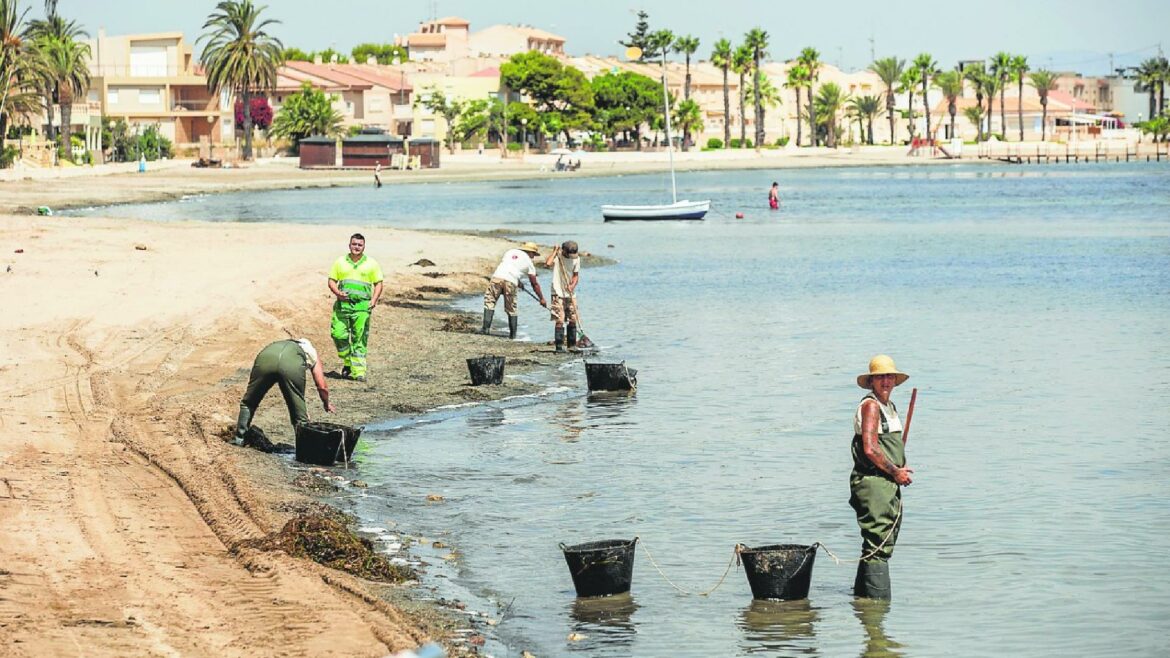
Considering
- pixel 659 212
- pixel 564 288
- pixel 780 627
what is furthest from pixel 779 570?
pixel 659 212

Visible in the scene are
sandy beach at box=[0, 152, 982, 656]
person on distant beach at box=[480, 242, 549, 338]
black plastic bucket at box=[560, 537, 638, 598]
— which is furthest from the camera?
person on distant beach at box=[480, 242, 549, 338]

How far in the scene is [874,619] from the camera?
1097cm

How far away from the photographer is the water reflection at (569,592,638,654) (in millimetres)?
10461

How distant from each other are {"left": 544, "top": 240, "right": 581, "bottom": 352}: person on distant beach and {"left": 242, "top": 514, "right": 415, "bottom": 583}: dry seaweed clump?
10203 millimetres

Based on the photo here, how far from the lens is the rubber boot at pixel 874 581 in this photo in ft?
36.9

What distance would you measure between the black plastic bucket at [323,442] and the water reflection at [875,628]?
5.76 meters

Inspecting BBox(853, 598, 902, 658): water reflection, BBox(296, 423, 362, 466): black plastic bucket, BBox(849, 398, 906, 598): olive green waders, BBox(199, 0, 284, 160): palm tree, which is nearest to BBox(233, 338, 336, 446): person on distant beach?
BBox(296, 423, 362, 466): black plastic bucket

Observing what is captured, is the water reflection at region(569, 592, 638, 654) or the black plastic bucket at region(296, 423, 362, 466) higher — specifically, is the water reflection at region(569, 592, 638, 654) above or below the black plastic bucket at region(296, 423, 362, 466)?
below

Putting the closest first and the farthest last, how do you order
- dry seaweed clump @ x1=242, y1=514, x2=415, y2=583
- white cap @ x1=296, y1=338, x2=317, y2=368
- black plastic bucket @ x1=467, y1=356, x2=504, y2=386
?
dry seaweed clump @ x1=242, y1=514, x2=415, y2=583 < white cap @ x1=296, y1=338, x2=317, y2=368 < black plastic bucket @ x1=467, y1=356, x2=504, y2=386

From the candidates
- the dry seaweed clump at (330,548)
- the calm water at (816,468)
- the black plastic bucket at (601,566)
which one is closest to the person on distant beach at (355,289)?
the calm water at (816,468)

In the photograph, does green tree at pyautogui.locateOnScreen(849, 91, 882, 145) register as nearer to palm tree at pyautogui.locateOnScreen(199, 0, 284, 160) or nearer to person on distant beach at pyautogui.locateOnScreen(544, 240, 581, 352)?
palm tree at pyautogui.locateOnScreen(199, 0, 284, 160)

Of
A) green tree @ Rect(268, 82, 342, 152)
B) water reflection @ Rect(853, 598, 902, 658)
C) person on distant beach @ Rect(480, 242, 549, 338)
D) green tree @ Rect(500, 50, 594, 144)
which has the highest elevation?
green tree @ Rect(500, 50, 594, 144)

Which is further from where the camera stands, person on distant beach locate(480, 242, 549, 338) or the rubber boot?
person on distant beach locate(480, 242, 549, 338)

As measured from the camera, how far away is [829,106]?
18225cm
